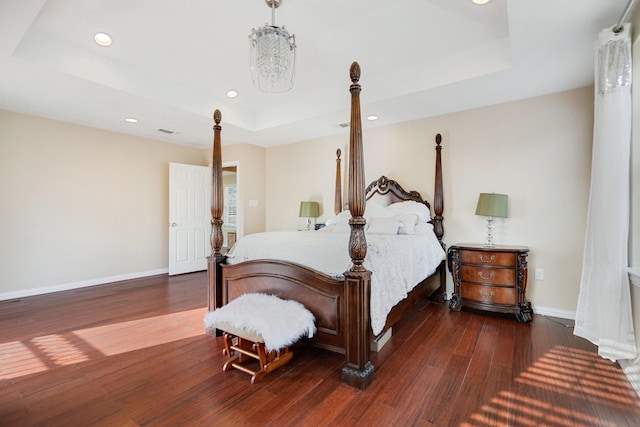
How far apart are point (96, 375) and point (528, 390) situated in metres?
2.94

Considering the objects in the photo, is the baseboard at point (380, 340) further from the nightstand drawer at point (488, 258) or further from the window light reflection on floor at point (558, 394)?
the nightstand drawer at point (488, 258)

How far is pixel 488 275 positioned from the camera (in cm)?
326

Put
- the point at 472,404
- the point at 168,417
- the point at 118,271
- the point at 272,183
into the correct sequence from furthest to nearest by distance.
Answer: the point at 272,183
the point at 118,271
the point at 472,404
the point at 168,417

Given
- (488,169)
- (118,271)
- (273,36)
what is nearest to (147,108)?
(273,36)

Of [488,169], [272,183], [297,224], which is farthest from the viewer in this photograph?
[272,183]

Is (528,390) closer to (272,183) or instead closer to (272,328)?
(272,328)

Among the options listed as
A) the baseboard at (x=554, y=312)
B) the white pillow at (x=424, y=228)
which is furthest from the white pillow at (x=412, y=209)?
the baseboard at (x=554, y=312)

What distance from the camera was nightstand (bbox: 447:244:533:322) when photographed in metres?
3.12

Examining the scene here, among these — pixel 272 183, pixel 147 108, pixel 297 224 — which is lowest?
pixel 297 224

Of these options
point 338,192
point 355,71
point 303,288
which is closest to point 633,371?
point 303,288

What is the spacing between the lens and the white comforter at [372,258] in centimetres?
221

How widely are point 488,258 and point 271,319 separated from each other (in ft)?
8.25

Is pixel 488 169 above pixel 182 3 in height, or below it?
below

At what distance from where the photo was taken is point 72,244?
4465 millimetres
